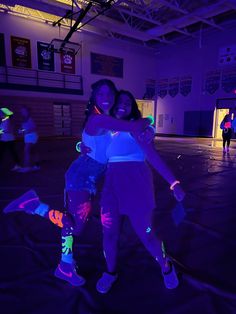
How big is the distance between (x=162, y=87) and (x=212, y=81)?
4.67m

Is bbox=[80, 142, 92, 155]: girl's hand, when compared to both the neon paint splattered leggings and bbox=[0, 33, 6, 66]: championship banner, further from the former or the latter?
bbox=[0, 33, 6, 66]: championship banner

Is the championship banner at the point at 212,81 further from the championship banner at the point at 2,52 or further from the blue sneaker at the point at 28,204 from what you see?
the blue sneaker at the point at 28,204

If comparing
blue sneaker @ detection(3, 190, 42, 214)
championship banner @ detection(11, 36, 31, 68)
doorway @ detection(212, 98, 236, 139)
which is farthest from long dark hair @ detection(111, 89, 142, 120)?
doorway @ detection(212, 98, 236, 139)

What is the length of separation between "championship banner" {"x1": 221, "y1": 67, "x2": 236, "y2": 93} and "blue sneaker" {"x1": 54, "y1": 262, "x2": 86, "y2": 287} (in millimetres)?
17266

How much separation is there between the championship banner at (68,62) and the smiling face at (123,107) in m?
16.0

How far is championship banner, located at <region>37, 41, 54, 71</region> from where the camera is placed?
49.7 feet

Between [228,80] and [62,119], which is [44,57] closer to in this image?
[62,119]

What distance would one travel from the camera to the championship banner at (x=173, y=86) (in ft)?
63.9

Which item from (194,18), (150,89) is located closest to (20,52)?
(194,18)

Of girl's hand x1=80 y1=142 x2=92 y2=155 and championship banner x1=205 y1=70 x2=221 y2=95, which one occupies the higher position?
championship banner x1=205 y1=70 x2=221 y2=95

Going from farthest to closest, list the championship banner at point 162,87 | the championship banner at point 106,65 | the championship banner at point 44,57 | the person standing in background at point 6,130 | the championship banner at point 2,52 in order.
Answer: the championship banner at point 162,87, the championship banner at point 106,65, the championship banner at point 44,57, the championship banner at point 2,52, the person standing in background at point 6,130

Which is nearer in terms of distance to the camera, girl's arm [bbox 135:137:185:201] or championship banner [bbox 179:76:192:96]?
girl's arm [bbox 135:137:185:201]

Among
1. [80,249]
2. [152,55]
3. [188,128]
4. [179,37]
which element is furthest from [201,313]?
[152,55]

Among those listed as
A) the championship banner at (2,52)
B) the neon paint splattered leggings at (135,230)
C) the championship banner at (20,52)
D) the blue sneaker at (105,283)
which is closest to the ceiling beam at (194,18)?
the championship banner at (20,52)
